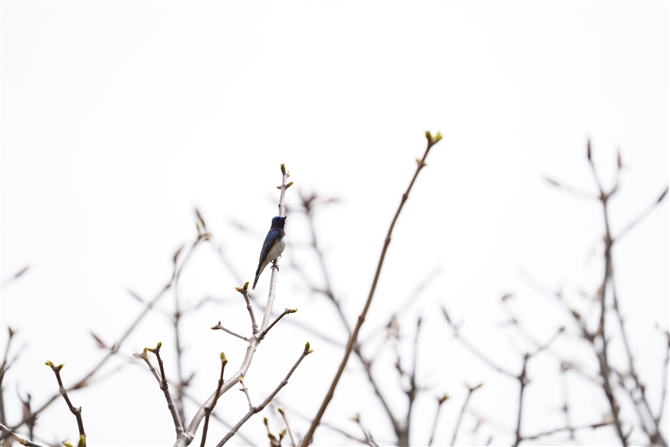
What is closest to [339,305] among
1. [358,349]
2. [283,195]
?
[358,349]

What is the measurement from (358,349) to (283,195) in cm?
325

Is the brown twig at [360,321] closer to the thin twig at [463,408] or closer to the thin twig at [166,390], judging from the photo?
the thin twig at [166,390]

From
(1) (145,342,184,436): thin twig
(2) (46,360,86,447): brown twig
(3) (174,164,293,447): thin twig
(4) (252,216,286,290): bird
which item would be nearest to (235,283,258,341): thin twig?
(3) (174,164,293,447): thin twig

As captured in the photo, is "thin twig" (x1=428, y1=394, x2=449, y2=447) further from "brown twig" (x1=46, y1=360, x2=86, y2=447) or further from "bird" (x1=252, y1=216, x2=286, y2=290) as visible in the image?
"bird" (x1=252, y1=216, x2=286, y2=290)

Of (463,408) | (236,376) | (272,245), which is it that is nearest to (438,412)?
(463,408)

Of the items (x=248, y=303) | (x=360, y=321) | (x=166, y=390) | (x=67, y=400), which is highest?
(x=248, y=303)

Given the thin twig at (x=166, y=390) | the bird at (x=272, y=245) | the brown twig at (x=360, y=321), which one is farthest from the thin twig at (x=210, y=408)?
the bird at (x=272, y=245)

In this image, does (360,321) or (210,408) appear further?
(210,408)

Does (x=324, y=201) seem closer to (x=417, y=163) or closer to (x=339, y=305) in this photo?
(x=339, y=305)

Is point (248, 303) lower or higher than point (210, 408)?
higher

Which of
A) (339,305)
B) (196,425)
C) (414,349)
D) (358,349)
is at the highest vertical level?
(339,305)

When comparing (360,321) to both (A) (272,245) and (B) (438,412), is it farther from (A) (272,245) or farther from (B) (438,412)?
(A) (272,245)

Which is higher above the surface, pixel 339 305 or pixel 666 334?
pixel 339 305

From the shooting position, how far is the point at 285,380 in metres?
2.57
